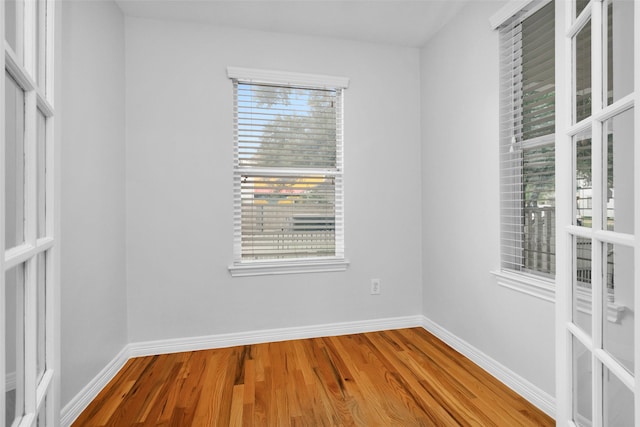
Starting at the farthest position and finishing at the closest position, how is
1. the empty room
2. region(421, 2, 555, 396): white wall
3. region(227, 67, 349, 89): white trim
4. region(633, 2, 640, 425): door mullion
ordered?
region(227, 67, 349, 89): white trim, region(421, 2, 555, 396): white wall, the empty room, region(633, 2, 640, 425): door mullion

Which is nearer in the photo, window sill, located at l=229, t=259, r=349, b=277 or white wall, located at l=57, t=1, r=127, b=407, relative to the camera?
white wall, located at l=57, t=1, r=127, b=407

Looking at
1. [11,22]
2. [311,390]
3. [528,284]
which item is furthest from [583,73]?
[311,390]

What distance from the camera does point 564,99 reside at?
1.02m

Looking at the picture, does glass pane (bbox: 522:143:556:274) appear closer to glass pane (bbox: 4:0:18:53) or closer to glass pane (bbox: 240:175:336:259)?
glass pane (bbox: 240:175:336:259)

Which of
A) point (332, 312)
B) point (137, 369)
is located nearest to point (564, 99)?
point (332, 312)

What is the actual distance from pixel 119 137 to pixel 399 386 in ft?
7.73

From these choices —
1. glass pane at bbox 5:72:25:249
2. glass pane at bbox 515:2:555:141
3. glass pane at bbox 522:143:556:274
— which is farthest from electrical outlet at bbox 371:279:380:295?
glass pane at bbox 5:72:25:249

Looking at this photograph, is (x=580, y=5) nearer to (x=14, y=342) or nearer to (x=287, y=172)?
(x=14, y=342)

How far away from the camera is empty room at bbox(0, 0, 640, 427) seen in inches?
32.8

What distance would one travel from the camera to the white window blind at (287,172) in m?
2.48

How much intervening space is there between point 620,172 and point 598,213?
14 cm

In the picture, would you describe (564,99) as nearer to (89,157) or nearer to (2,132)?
(2,132)

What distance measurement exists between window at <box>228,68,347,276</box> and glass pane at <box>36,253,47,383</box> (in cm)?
149

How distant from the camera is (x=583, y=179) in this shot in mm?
937
